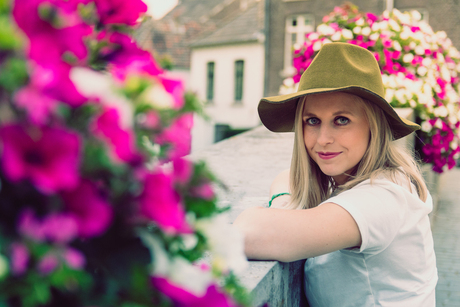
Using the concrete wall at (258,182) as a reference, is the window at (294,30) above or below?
below

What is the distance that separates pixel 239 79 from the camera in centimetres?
2277

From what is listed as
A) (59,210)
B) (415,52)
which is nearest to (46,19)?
(59,210)

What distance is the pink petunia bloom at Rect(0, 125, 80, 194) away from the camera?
1.34 feet

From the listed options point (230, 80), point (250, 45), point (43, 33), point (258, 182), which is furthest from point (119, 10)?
point (230, 80)

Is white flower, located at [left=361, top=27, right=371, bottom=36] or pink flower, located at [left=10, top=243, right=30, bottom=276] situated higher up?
pink flower, located at [left=10, top=243, right=30, bottom=276]

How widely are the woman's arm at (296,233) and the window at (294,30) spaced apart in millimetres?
19577

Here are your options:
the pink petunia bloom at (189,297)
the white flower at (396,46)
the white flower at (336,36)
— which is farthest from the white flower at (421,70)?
the pink petunia bloom at (189,297)

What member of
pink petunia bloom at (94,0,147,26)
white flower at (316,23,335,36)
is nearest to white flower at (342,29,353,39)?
white flower at (316,23,335,36)

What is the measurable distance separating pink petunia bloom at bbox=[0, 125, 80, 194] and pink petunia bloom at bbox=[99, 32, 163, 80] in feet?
0.42

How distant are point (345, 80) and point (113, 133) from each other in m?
1.62

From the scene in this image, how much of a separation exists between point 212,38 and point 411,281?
75.6 ft

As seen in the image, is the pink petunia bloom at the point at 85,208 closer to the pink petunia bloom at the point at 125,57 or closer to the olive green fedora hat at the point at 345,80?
the pink petunia bloom at the point at 125,57

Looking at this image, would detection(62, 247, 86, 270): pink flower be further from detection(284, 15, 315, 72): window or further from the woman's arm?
detection(284, 15, 315, 72): window

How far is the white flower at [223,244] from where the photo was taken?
A: 1.95 feet
